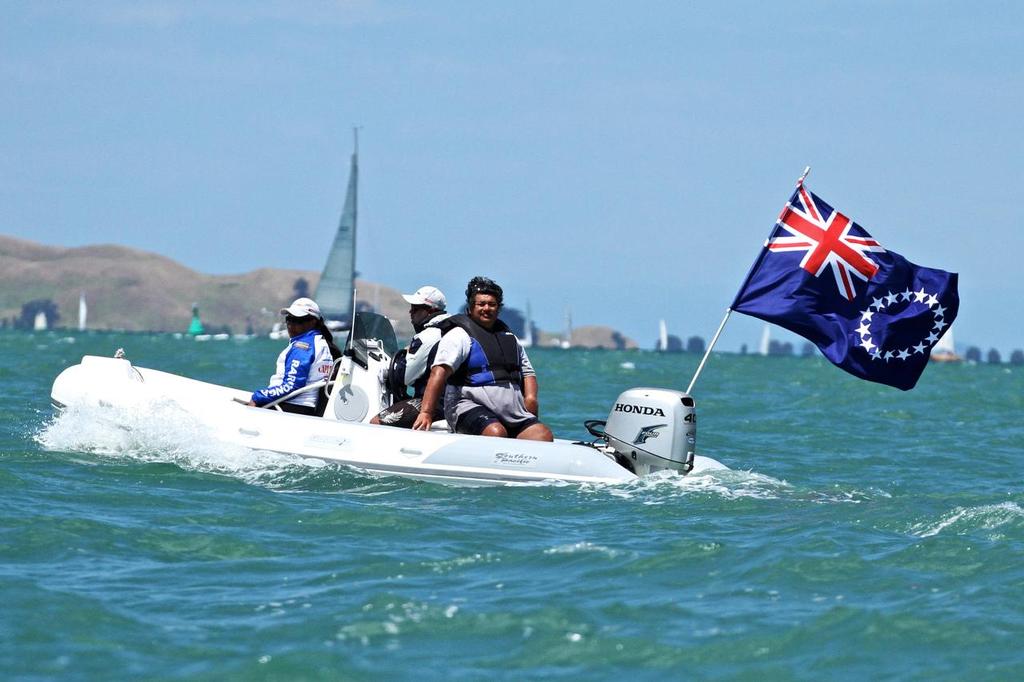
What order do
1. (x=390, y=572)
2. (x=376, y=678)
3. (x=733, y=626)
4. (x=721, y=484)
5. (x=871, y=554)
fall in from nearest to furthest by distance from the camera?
(x=376, y=678) → (x=733, y=626) → (x=390, y=572) → (x=871, y=554) → (x=721, y=484)

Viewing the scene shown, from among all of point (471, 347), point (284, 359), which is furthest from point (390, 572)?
point (284, 359)

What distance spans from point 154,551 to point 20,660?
1.99 metres

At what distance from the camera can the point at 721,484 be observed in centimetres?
1039

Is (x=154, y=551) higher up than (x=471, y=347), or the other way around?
(x=471, y=347)

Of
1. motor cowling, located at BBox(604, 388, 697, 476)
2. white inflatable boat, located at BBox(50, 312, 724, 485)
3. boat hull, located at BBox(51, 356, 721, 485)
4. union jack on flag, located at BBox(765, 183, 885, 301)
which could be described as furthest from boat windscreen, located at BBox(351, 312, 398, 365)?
union jack on flag, located at BBox(765, 183, 885, 301)

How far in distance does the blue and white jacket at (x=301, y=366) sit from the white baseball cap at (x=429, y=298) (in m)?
0.95

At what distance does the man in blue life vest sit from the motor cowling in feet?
2.04

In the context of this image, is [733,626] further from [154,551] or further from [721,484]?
[721,484]

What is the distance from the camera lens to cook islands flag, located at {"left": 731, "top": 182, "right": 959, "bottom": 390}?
10664 millimetres

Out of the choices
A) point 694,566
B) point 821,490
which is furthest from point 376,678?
point 821,490

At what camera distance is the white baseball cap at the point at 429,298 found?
1097 centimetres

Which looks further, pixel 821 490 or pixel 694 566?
pixel 821 490

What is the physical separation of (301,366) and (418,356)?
132 centimetres

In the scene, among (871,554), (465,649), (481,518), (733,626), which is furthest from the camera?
(481,518)
